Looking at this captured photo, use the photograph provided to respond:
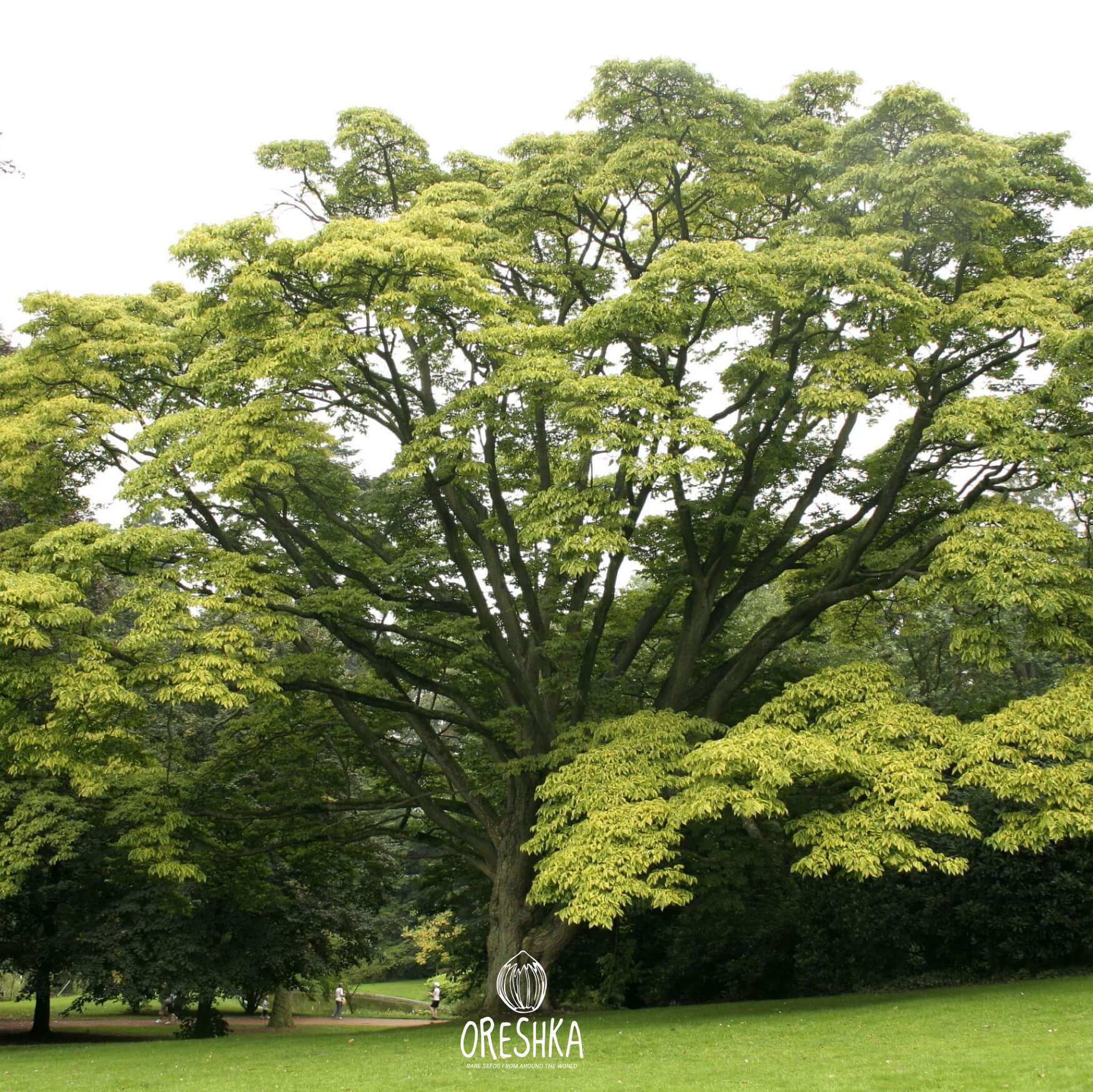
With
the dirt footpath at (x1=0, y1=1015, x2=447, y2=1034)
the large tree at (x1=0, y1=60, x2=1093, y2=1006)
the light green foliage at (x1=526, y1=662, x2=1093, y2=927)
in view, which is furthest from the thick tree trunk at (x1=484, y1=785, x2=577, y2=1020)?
the dirt footpath at (x1=0, y1=1015, x2=447, y2=1034)

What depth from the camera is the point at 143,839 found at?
1250cm

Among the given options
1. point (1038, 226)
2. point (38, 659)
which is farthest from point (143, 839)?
point (1038, 226)

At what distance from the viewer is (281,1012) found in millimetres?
22781

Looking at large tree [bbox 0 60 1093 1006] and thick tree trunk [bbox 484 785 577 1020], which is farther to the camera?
thick tree trunk [bbox 484 785 577 1020]

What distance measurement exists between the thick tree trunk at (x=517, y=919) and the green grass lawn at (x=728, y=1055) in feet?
2.79

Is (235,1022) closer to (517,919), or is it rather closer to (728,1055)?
(517,919)

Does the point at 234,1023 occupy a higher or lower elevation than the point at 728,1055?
lower

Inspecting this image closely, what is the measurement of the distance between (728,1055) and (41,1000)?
45.6 feet

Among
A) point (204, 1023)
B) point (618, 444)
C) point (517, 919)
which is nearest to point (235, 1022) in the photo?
point (204, 1023)

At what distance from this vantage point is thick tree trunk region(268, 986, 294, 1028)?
2245 cm

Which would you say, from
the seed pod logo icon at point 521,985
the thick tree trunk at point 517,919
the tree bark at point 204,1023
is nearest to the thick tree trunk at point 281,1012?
the tree bark at point 204,1023

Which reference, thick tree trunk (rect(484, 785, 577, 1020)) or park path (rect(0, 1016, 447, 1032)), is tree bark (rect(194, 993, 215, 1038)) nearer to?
park path (rect(0, 1016, 447, 1032))

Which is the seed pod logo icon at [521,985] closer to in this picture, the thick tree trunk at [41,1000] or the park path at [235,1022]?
the park path at [235,1022]

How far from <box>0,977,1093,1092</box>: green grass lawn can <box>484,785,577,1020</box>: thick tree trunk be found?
2.79 feet
